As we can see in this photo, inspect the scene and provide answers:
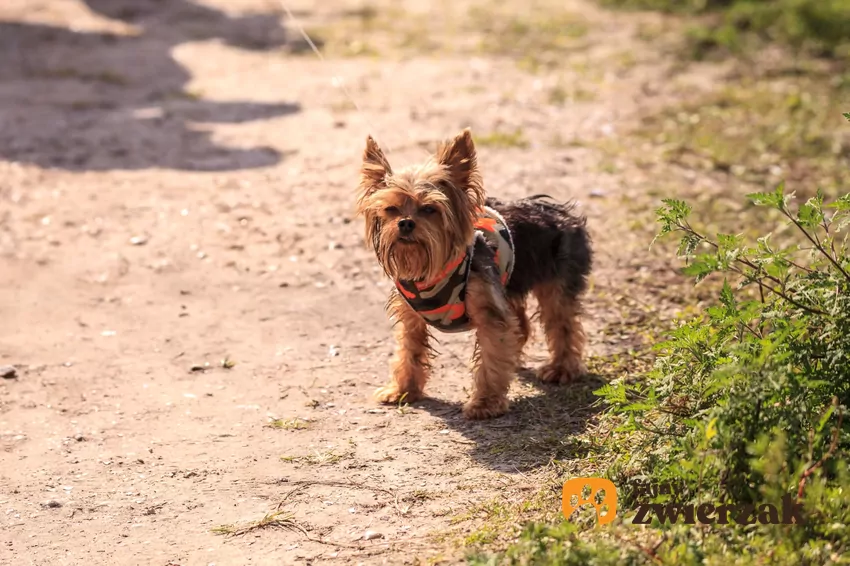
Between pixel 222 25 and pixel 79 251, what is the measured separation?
9201 mm

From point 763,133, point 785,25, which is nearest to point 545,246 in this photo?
point 763,133

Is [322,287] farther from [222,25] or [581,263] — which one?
[222,25]

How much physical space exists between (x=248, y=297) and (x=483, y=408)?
8.69ft

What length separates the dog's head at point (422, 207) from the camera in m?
6.00

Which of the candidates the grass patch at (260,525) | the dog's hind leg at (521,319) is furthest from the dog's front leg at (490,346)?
the grass patch at (260,525)

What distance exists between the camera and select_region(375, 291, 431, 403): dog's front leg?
22.0 ft

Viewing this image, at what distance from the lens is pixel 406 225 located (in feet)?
19.6

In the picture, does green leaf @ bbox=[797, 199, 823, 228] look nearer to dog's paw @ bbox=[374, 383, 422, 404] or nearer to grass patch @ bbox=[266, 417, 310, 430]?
dog's paw @ bbox=[374, 383, 422, 404]

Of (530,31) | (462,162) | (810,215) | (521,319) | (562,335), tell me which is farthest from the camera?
(530,31)

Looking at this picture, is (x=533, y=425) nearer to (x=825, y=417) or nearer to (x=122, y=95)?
(x=825, y=417)

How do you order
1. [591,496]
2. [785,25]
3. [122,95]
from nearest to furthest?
[591,496], [122,95], [785,25]

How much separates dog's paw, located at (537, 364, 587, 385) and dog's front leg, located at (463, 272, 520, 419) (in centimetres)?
59

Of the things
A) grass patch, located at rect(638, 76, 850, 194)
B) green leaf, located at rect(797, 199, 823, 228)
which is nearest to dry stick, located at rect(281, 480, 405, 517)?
green leaf, located at rect(797, 199, 823, 228)

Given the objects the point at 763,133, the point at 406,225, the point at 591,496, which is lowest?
the point at 591,496
